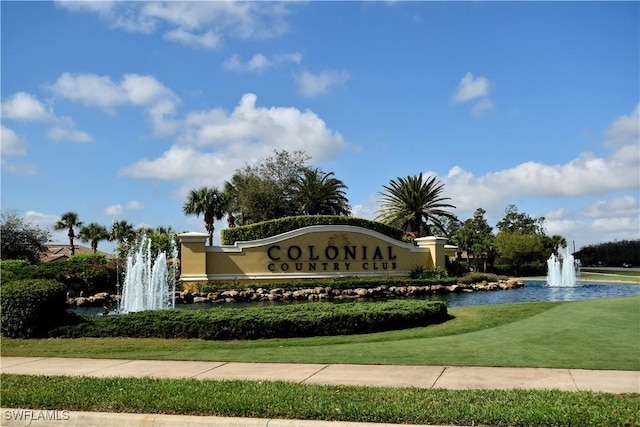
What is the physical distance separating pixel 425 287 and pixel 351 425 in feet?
78.3

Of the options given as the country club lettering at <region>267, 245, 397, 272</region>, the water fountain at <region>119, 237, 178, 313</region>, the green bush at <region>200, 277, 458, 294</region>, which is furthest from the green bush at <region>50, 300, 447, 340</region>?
the country club lettering at <region>267, 245, 397, 272</region>

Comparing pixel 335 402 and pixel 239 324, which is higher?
pixel 239 324

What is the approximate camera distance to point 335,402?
6801 millimetres

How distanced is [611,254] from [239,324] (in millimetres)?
90053

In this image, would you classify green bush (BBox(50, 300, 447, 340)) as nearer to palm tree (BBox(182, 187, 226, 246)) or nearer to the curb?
the curb

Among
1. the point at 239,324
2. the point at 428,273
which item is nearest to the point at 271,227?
the point at 428,273

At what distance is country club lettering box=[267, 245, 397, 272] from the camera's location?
101 ft

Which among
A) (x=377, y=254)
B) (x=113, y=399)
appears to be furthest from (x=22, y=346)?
(x=377, y=254)

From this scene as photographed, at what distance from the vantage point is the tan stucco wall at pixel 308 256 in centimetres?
2845

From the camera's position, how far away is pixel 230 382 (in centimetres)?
812

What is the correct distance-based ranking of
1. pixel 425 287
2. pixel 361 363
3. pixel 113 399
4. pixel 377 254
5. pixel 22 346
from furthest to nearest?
pixel 377 254 < pixel 425 287 < pixel 22 346 < pixel 361 363 < pixel 113 399

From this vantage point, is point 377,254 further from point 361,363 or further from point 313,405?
point 313,405

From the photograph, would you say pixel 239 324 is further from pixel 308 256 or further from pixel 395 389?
pixel 308 256

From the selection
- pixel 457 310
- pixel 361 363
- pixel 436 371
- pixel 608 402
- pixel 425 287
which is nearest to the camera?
pixel 608 402
